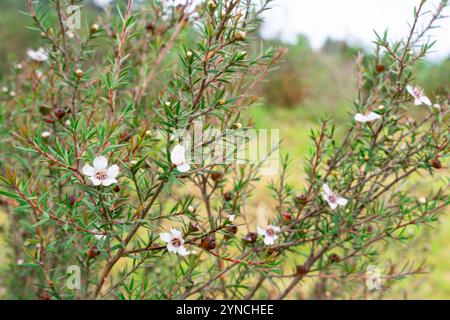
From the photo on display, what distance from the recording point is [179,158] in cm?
83

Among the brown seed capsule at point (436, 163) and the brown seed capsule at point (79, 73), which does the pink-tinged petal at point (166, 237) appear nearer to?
the brown seed capsule at point (79, 73)

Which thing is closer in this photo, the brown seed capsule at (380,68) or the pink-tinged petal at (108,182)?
the pink-tinged petal at (108,182)

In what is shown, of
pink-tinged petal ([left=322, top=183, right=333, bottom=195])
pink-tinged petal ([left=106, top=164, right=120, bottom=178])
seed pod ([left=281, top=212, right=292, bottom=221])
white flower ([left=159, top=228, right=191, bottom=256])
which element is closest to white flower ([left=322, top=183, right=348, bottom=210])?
pink-tinged petal ([left=322, top=183, right=333, bottom=195])

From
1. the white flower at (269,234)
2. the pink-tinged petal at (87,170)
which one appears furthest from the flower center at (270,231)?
the pink-tinged petal at (87,170)

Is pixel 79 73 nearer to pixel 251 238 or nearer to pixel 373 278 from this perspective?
pixel 251 238

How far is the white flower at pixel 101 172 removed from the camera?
0.83 meters

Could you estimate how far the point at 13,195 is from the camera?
0.85m

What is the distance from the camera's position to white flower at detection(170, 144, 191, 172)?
83 cm

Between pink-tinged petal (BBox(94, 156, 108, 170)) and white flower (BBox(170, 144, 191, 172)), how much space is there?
128 mm

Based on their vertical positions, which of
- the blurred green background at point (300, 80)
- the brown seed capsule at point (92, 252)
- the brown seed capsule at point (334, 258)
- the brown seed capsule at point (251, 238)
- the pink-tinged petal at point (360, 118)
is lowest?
the brown seed capsule at point (92, 252)

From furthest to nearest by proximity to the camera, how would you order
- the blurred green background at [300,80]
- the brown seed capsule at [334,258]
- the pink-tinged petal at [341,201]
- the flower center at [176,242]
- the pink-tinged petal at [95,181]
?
the blurred green background at [300,80], the brown seed capsule at [334,258], the pink-tinged petal at [341,201], the flower center at [176,242], the pink-tinged petal at [95,181]

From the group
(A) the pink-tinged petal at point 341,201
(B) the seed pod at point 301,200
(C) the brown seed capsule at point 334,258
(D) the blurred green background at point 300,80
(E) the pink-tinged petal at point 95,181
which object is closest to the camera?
(E) the pink-tinged petal at point 95,181
